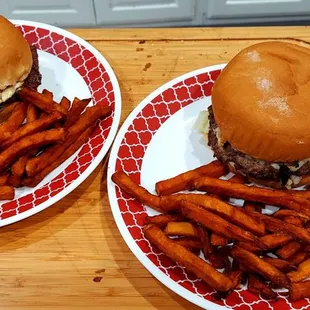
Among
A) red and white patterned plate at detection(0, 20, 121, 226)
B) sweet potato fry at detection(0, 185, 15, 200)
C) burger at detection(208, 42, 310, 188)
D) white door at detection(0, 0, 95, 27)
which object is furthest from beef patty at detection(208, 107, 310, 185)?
white door at detection(0, 0, 95, 27)

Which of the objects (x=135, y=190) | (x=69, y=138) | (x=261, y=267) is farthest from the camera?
(x=69, y=138)

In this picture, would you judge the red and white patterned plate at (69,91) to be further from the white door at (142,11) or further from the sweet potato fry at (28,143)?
the white door at (142,11)

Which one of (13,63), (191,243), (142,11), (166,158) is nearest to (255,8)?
(142,11)

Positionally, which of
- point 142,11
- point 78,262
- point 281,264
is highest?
point 142,11

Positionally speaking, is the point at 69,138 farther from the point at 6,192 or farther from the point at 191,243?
the point at 191,243

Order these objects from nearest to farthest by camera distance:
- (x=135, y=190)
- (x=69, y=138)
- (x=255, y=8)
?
1. (x=135, y=190)
2. (x=69, y=138)
3. (x=255, y=8)

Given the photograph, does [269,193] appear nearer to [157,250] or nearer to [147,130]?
[157,250]
